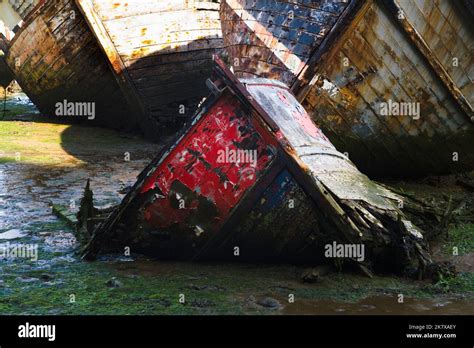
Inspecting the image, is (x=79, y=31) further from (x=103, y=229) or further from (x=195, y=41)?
(x=103, y=229)

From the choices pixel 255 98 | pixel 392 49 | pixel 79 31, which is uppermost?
pixel 79 31

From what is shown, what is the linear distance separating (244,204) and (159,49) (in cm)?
451

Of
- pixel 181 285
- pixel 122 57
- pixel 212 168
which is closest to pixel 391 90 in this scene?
pixel 212 168

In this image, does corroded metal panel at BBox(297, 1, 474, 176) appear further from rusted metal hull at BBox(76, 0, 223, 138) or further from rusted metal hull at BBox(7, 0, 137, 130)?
rusted metal hull at BBox(7, 0, 137, 130)

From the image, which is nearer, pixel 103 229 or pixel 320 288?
pixel 320 288

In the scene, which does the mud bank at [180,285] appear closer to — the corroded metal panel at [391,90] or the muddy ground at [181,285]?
the muddy ground at [181,285]

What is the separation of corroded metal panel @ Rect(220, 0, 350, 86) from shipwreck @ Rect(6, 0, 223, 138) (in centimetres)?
184

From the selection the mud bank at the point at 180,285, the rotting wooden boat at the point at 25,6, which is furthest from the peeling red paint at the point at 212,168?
the rotting wooden boat at the point at 25,6

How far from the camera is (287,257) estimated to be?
4523 millimetres

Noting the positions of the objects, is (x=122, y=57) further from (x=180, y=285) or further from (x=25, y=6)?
(x=180, y=285)

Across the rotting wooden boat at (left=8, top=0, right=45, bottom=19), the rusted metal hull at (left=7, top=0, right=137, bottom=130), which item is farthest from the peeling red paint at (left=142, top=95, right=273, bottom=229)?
the rotting wooden boat at (left=8, top=0, right=45, bottom=19)

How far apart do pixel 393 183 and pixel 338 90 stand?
980 millimetres

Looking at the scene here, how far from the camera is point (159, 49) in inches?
337
